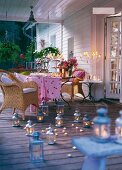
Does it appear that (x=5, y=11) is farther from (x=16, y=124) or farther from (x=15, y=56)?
(x=16, y=124)

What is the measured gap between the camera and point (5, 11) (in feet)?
29.6

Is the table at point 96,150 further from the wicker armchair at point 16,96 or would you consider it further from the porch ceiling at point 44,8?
the porch ceiling at point 44,8

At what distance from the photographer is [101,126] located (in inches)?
70.1

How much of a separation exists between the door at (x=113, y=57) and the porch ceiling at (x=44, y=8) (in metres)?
0.54

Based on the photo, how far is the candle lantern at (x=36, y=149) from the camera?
9.32 feet

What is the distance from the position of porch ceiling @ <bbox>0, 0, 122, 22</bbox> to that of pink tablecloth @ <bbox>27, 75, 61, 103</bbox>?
2.35 meters

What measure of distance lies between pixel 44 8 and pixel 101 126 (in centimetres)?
719

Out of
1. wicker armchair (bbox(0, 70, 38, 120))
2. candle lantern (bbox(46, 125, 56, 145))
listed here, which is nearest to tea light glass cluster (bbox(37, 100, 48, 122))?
wicker armchair (bbox(0, 70, 38, 120))

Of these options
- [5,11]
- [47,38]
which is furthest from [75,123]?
[47,38]

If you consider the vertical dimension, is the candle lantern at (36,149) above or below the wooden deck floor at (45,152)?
above

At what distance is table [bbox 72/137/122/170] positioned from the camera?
65.9 inches

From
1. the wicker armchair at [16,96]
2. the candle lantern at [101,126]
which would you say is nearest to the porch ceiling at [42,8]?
the wicker armchair at [16,96]

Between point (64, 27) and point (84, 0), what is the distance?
9.59ft

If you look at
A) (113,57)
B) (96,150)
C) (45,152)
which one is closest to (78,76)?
(113,57)
